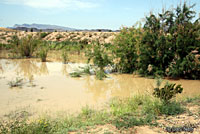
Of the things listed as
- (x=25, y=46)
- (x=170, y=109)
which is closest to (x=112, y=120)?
(x=170, y=109)

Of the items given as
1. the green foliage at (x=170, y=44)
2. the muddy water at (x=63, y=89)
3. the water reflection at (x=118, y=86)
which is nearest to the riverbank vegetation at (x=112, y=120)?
the muddy water at (x=63, y=89)

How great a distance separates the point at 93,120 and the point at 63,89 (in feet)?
11.7

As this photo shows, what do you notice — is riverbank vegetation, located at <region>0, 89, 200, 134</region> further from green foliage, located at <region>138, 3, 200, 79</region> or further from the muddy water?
green foliage, located at <region>138, 3, 200, 79</region>

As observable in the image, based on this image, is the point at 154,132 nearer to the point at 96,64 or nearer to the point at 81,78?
the point at 81,78

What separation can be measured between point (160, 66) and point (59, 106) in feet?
18.7

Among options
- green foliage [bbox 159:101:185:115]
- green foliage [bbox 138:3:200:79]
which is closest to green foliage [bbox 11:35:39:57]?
green foliage [bbox 138:3:200:79]

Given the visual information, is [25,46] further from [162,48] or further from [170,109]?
[170,109]

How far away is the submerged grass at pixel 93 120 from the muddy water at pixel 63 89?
80cm

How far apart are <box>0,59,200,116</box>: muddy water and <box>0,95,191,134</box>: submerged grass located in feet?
2.62

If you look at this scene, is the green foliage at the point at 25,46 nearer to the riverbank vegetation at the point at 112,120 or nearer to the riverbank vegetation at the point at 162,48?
the riverbank vegetation at the point at 162,48

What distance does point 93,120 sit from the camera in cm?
510

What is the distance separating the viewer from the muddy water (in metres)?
6.67

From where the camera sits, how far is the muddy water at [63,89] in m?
6.67

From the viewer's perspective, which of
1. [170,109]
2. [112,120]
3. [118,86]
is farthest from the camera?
[118,86]
